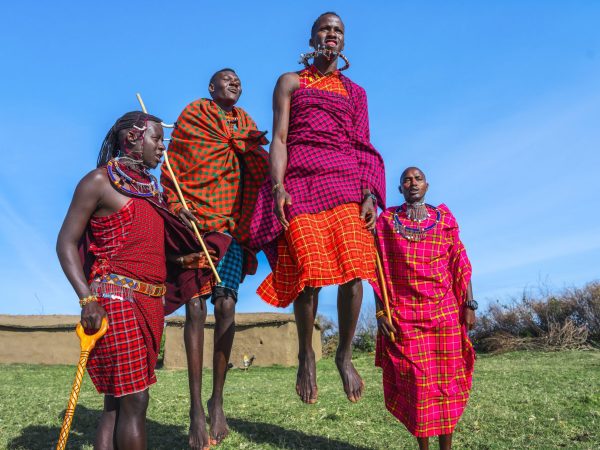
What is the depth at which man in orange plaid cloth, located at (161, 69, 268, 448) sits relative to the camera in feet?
16.1

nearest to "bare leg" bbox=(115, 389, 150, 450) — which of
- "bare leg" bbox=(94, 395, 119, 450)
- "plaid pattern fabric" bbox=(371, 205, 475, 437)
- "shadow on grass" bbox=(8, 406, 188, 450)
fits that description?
"bare leg" bbox=(94, 395, 119, 450)

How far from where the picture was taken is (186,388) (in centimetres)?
985


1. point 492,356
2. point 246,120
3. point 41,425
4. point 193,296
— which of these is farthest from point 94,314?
point 492,356

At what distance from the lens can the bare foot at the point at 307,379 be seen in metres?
4.41

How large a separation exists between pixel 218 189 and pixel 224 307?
0.99 meters

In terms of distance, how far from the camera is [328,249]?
4.44 m

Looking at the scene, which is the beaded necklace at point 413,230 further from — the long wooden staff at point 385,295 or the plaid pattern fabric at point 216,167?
the plaid pattern fabric at point 216,167

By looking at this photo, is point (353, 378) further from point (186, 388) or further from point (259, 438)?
point (186, 388)

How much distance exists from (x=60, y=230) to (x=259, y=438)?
325 cm

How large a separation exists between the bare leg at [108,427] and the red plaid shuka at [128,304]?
28 centimetres

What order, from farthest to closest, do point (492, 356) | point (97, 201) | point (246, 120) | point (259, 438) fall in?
1. point (492, 356)
2. point (259, 438)
3. point (246, 120)
4. point (97, 201)

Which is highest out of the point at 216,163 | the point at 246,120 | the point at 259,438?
the point at 246,120

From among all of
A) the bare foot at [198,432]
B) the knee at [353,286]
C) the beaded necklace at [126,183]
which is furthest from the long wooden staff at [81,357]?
the knee at [353,286]

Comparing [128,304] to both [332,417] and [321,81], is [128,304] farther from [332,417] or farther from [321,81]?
[332,417]
